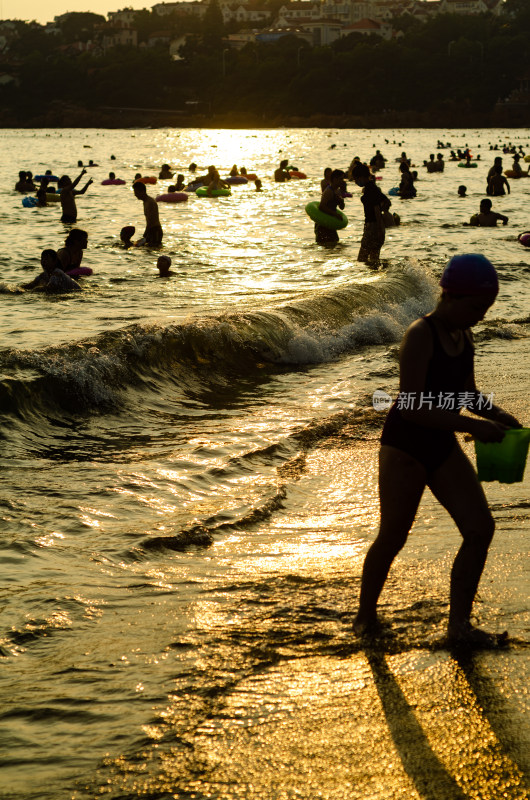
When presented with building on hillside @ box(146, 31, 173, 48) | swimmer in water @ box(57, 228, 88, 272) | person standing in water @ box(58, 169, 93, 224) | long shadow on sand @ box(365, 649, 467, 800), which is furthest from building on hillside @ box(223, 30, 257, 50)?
long shadow on sand @ box(365, 649, 467, 800)

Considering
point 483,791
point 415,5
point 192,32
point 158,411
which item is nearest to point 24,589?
point 483,791

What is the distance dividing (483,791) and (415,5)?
207978mm

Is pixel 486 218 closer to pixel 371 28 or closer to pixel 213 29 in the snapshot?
pixel 213 29

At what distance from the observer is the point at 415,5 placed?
19188 cm

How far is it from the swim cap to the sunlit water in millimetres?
1377

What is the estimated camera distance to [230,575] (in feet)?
14.7

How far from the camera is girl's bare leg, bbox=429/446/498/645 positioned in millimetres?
3471

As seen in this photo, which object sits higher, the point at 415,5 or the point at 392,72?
the point at 415,5

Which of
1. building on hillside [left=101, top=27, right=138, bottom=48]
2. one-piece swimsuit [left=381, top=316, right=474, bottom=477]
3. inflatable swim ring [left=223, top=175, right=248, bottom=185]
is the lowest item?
one-piece swimsuit [left=381, top=316, right=474, bottom=477]

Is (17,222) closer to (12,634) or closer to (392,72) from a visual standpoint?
(12,634)

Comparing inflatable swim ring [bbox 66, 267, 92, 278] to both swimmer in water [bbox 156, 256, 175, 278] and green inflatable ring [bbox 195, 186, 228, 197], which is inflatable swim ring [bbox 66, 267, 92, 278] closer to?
swimmer in water [bbox 156, 256, 175, 278]

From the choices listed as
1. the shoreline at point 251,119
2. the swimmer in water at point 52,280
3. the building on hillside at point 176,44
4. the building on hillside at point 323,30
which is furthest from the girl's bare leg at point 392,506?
the building on hillside at point 323,30

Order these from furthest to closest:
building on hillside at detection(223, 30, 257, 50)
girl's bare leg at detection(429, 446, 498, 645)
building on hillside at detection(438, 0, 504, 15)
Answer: building on hillside at detection(438, 0, 504, 15), building on hillside at detection(223, 30, 257, 50), girl's bare leg at detection(429, 446, 498, 645)

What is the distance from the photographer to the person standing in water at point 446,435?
331cm
